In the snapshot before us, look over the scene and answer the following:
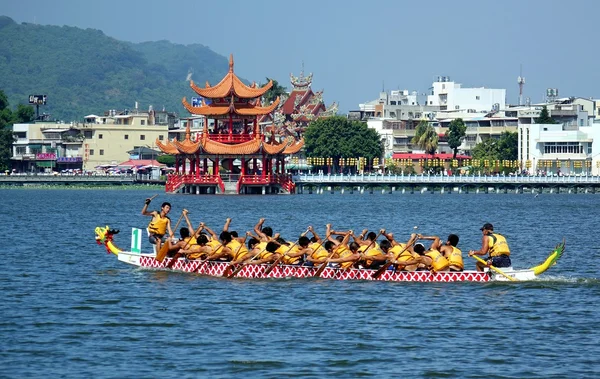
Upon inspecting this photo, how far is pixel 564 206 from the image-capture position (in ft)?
303

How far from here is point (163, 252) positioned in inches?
1407

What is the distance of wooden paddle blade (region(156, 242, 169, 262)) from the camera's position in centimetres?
3556

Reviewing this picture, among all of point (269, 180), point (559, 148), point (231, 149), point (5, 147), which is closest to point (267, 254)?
point (231, 149)

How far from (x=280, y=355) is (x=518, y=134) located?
117704 mm

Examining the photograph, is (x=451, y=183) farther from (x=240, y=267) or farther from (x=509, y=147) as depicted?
(x=240, y=267)

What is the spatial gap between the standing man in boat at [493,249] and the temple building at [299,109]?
118 metres

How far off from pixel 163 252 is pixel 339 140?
107m

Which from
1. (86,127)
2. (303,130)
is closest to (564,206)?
(303,130)

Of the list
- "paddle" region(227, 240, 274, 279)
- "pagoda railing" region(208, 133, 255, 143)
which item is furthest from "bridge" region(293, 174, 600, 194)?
"paddle" region(227, 240, 274, 279)

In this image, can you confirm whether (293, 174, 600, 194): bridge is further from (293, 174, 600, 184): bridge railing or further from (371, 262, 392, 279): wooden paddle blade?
(371, 262, 392, 279): wooden paddle blade

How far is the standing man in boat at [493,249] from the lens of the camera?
105 feet

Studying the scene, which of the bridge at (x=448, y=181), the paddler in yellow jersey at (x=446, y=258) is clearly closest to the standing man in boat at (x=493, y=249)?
the paddler in yellow jersey at (x=446, y=258)

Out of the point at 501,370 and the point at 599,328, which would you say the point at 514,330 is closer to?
the point at 599,328

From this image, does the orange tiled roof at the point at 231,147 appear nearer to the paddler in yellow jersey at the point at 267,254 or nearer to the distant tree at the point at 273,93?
the distant tree at the point at 273,93
